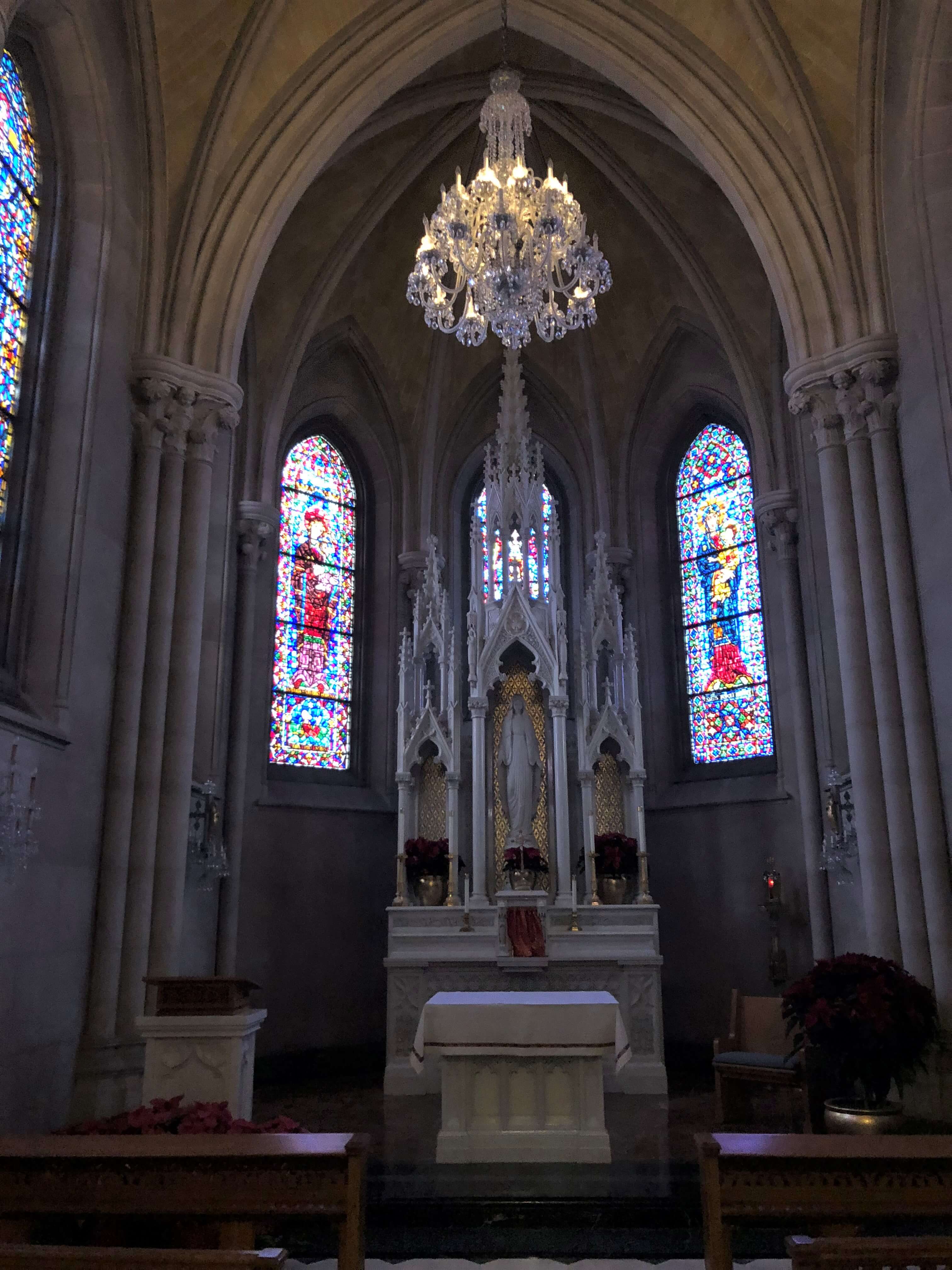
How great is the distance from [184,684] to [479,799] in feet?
14.0

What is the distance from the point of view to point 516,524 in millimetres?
12469

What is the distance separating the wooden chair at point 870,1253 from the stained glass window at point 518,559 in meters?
9.41

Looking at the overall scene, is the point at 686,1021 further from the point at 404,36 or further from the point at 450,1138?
the point at 404,36

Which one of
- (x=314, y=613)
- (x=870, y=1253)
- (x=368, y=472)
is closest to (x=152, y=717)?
(x=314, y=613)

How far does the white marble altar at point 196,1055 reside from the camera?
632 cm

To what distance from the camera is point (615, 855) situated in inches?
446

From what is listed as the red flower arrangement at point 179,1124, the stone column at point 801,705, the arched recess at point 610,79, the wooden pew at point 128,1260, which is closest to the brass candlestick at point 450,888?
the stone column at point 801,705

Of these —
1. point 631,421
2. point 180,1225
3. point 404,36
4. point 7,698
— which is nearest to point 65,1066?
point 7,698

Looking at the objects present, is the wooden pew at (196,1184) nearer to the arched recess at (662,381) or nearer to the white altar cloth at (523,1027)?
the white altar cloth at (523,1027)

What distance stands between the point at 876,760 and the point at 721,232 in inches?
294

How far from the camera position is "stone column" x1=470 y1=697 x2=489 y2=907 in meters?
11.5

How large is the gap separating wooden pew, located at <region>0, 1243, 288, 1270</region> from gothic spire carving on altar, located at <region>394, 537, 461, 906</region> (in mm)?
8313

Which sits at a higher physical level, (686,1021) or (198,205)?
(198,205)

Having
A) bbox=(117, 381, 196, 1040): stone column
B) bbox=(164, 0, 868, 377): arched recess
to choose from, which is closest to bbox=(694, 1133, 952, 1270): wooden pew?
bbox=(117, 381, 196, 1040): stone column
